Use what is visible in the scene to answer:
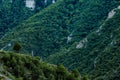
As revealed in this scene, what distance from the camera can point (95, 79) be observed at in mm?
144875

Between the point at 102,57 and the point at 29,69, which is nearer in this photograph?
the point at 29,69

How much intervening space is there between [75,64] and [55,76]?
10537cm

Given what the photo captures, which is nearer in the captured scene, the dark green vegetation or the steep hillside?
the dark green vegetation

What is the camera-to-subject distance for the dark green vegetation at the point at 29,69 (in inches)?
2975

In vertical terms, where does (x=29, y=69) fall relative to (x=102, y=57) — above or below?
above

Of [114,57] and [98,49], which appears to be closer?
[114,57]

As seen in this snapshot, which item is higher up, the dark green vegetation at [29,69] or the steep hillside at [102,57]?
the dark green vegetation at [29,69]

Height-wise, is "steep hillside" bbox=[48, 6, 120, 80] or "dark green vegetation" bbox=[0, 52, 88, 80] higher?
"dark green vegetation" bbox=[0, 52, 88, 80]

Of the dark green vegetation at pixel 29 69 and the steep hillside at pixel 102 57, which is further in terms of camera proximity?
the steep hillside at pixel 102 57

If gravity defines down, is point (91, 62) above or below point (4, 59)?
below

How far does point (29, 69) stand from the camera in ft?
264

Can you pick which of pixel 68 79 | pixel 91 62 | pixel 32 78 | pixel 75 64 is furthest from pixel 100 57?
pixel 32 78

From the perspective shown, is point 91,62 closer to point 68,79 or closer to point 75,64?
point 75,64

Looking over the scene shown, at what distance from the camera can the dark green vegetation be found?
248 feet
